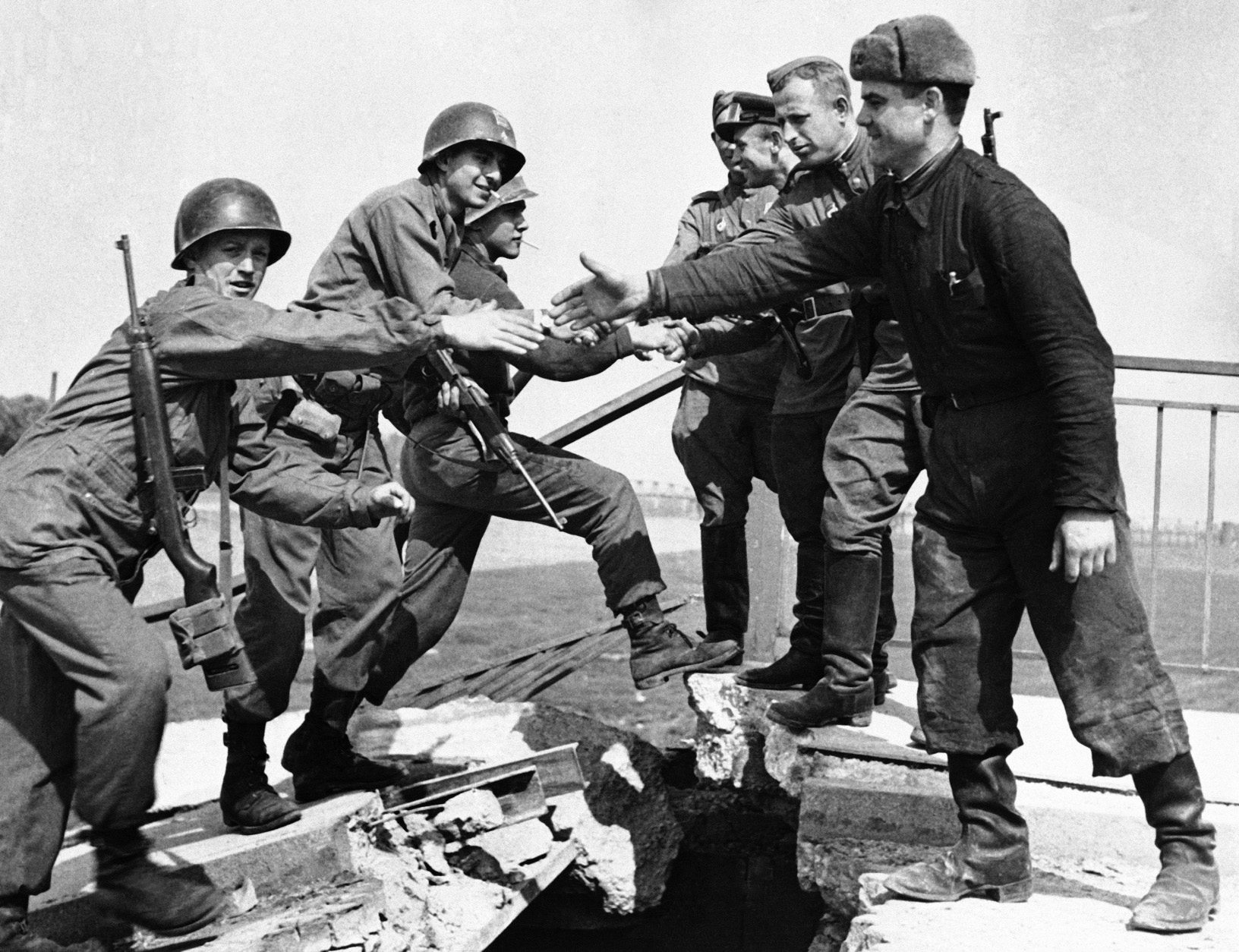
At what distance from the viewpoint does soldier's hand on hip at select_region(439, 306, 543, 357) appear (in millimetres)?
4109

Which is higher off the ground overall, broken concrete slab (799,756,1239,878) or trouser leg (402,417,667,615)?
trouser leg (402,417,667,615)

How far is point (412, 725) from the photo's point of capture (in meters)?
6.07

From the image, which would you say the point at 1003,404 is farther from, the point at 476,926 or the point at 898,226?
the point at 476,926

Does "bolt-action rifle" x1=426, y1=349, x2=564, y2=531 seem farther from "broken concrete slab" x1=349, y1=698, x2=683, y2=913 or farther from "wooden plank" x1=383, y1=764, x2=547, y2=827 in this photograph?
"broken concrete slab" x1=349, y1=698, x2=683, y2=913

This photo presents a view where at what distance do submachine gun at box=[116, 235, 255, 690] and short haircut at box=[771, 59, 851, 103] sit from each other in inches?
83.4

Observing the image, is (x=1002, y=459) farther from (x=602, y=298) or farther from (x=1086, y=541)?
(x=602, y=298)

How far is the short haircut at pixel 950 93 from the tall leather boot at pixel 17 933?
2.90 metres

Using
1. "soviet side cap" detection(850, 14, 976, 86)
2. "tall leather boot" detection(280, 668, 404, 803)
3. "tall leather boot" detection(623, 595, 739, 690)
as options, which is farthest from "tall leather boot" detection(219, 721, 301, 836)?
"soviet side cap" detection(850, 14, 976, 86)

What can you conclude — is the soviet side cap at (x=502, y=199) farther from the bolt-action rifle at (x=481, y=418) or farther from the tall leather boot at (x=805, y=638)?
the tall leather boot at (x=805, y=638)

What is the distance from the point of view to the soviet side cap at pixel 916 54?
347cm

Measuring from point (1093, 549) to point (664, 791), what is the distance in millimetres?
3005

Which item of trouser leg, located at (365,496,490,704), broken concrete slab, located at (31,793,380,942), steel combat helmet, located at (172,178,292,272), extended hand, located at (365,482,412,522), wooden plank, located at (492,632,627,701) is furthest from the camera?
wooden plank, located at (492,632,627,701)

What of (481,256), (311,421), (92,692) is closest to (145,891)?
(92,692)

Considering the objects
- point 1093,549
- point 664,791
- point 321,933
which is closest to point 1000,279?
point 1093,549
